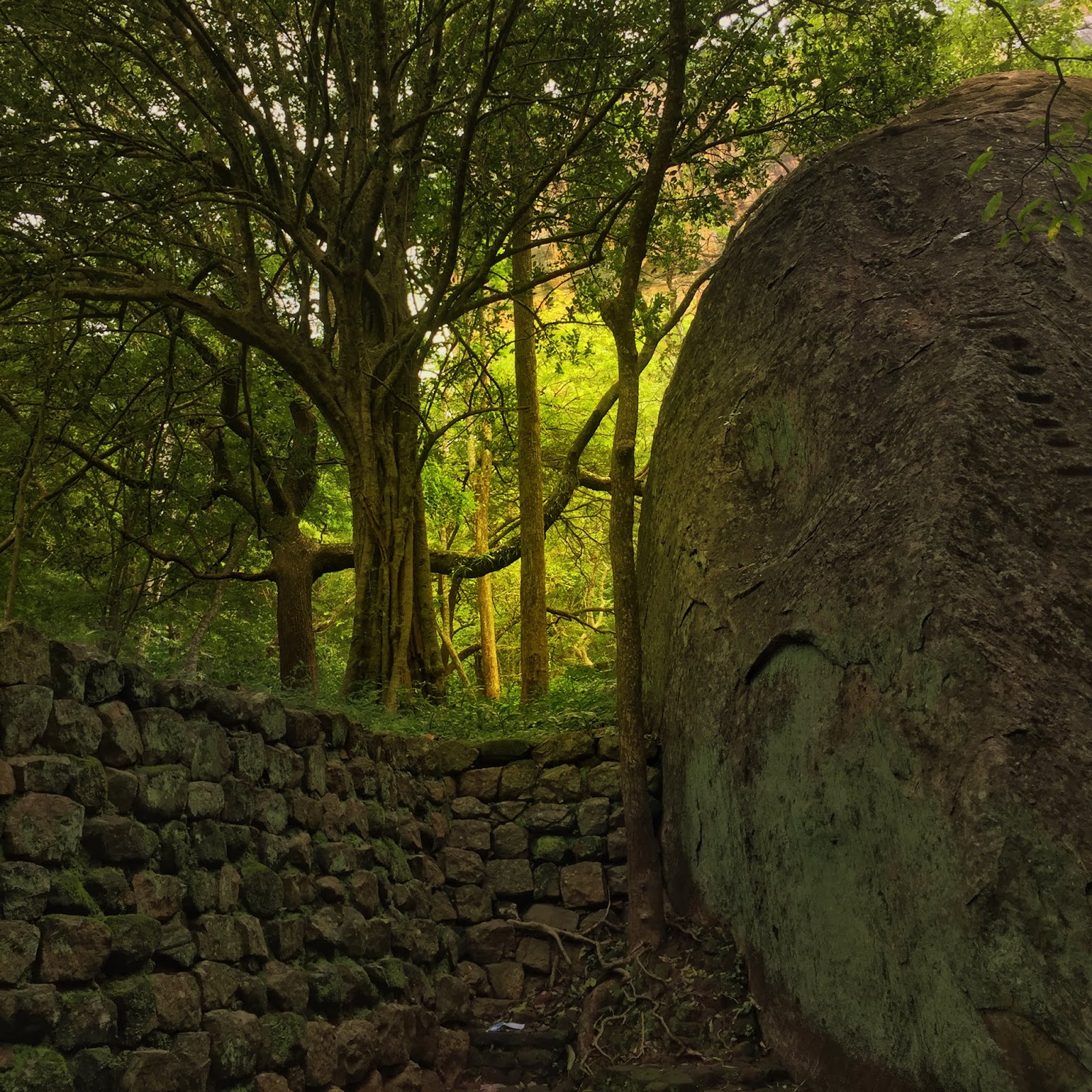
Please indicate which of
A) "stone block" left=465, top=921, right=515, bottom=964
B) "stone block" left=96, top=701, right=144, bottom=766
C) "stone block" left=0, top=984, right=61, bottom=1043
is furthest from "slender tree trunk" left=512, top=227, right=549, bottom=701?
"stone block" left=0, top=984, right=61, bottom=1043

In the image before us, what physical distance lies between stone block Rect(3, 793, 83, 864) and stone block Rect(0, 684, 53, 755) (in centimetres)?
17

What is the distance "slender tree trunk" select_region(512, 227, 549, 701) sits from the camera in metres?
9.86

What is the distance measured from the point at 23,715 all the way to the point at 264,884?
159 centimetres

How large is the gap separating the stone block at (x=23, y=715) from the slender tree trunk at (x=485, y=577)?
1185 cm

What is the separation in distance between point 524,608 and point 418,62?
4927 millimetres

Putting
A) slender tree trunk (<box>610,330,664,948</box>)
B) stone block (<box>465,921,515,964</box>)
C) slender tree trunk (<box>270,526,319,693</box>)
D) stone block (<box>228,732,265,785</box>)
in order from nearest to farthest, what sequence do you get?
stone block (<box>228,732,265,785</box>), slender tree trunk (<box>610,330,664,948</box>), stone block (<box>465,921,515,964</box>), slender tree trunk (<box>270,526,319,693</box>)

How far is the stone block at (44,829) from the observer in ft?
10.2

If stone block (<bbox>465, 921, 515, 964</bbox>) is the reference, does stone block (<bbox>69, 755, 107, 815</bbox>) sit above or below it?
above

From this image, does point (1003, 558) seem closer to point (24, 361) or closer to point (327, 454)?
point (24, 361)

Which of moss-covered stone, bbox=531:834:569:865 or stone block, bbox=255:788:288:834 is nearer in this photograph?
stone block, bbox=255:788:288:834

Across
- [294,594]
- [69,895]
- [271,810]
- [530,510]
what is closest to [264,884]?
[271,810]

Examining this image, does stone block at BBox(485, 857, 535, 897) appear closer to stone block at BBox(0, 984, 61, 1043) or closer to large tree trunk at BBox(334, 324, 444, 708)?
large tree trunk at BBox(334, 324, 444, 708)

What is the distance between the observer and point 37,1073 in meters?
2.92

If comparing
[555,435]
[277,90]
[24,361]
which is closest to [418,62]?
[277,90]
